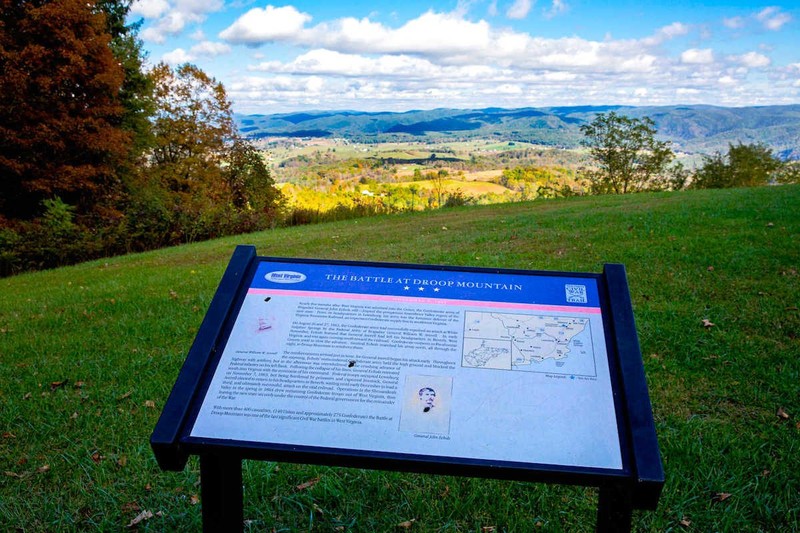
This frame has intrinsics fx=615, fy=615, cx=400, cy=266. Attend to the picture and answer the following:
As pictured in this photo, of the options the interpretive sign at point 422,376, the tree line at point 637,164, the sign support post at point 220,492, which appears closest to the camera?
the interpretive sign at point 422,376

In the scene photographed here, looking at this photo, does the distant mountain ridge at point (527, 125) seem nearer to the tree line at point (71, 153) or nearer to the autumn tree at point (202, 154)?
the autumn tree at point (202, 154)

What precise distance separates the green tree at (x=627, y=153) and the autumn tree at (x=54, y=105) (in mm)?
25518

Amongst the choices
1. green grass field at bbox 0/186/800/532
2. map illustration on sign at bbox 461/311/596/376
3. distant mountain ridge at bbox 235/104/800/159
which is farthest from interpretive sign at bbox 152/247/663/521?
distant mountain ridge at bbox 235/104/800/159

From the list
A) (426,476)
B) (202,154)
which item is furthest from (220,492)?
(202,154)

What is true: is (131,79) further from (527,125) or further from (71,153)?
(527,125)

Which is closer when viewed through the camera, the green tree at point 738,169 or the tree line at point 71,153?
the tree line at point 71,153

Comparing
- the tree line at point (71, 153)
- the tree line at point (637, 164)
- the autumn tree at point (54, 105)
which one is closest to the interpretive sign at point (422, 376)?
the tree line at point (71, 153)

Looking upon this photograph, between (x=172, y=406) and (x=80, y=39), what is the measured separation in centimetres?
1737

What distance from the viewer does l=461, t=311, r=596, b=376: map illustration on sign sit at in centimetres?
224

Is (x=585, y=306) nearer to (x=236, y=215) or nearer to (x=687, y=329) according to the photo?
(x=687, y=329)

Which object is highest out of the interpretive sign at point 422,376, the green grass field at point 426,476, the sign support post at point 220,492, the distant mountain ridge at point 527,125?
the interpretive sign at point 422,376

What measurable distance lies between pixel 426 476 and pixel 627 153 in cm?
3430

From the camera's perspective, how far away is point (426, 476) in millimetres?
3539

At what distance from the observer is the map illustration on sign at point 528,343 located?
2238 millimetres
